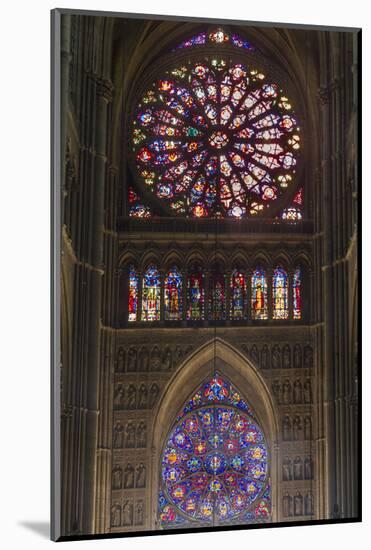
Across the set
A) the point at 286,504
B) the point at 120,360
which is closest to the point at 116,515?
the point at 120,360

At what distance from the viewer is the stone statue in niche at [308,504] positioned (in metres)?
10.1

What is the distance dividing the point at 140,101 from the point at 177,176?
2.51ft

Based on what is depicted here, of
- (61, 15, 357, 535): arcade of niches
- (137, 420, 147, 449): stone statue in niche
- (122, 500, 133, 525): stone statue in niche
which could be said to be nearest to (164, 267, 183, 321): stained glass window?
→ (61, 15, 357, 535): arcade of niches

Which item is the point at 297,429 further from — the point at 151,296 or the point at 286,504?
the point at 151,296

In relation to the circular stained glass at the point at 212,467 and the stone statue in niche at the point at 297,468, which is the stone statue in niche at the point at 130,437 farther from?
the stone statue in niche at the point at 297,468

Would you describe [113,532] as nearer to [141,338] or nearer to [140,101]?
[141,338]

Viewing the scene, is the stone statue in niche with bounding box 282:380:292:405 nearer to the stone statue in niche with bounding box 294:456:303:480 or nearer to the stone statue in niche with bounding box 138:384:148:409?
the stone statue in niche with bounding box 294:456:303:480

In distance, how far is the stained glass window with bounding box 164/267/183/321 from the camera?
9945 mm

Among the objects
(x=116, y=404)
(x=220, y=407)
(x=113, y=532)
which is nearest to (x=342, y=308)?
(x=220, y=407)

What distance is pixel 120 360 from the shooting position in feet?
32.0

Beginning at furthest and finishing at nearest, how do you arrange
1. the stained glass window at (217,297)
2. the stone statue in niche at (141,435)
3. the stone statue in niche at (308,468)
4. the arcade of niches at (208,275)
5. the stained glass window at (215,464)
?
the stone statue in niche at (308,468), the stained glass window at (217,297), the stained glass window at (215,464), the stone statue in niche at (141,435), the arcade of niches at (208,275)

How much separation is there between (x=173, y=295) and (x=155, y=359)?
614 mm

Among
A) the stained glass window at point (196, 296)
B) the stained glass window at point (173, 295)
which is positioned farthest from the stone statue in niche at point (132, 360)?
the stained glass window at point (196, 296)

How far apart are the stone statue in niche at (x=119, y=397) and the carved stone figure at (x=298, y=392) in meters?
1.62
